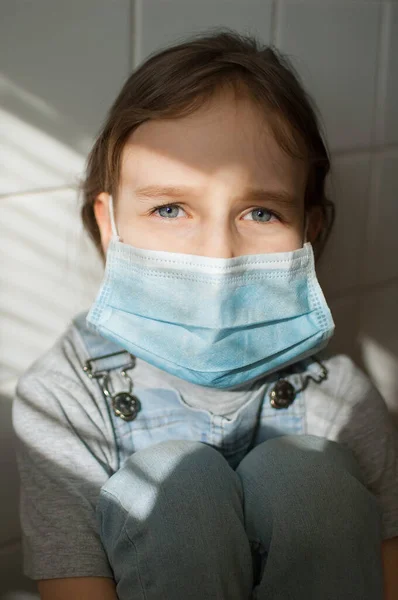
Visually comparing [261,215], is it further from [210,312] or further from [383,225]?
[383,225]

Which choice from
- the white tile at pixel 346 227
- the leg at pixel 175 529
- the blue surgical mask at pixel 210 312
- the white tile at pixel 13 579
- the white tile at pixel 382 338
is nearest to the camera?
the leg at pixel 175 529

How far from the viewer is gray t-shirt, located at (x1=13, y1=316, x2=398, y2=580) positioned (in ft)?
2.93

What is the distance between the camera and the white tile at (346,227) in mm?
1361

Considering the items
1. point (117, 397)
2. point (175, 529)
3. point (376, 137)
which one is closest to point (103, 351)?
point (117, 397)

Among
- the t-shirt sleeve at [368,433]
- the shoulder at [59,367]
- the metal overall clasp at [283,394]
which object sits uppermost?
the shoulder at [59,367]

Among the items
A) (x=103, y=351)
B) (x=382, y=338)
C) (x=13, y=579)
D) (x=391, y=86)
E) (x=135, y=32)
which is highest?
(x=135, y=32)

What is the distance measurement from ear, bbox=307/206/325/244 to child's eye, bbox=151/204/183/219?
0.64 feet

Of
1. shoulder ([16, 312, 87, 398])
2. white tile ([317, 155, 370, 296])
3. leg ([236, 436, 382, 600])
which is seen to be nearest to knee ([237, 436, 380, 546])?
leg ([236, 436, 382, 600])

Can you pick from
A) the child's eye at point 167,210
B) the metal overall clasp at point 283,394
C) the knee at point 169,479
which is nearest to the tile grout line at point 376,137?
the metal overall clasp at point 283,394

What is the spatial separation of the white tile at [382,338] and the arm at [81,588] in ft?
2.62

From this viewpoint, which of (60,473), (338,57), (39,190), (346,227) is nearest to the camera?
(60,473)

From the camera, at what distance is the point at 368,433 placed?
3.50 feet

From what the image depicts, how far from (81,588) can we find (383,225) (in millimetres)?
874

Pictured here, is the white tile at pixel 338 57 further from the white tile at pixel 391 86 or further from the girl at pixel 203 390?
the girl at pixel 203 390
